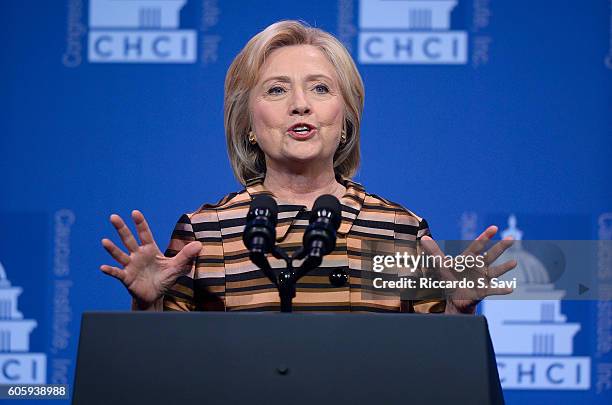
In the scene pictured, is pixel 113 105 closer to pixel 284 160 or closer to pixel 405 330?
pixel 284 160

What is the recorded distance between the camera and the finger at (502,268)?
1769mm

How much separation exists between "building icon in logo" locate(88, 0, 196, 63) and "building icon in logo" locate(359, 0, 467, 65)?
0.53m

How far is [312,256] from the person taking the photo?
1534mm

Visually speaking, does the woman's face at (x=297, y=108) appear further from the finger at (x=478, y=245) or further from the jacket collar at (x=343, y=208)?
the finger at (x=478, y=245)

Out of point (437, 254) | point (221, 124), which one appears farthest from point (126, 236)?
point (221, 124)

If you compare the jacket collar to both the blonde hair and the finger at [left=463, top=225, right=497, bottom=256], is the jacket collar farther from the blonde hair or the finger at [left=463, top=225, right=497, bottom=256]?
the finger at [left=463, top=225, right=497, bottom=256]

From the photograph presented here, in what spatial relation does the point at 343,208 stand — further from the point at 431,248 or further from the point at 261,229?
the point at 261,229

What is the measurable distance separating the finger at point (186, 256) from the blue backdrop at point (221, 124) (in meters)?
1.10

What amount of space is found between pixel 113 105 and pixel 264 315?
1.79 metres

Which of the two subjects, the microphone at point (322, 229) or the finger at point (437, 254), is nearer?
the microphone at point (322, 229)

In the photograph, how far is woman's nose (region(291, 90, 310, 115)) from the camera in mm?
2182

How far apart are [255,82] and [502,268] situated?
0.76 metres

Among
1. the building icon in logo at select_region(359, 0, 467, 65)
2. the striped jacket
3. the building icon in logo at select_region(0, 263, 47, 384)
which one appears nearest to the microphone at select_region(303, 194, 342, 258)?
the striped jacket

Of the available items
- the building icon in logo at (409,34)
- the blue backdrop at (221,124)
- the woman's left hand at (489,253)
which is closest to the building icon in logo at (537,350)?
the blue backdrop at (221,124)
